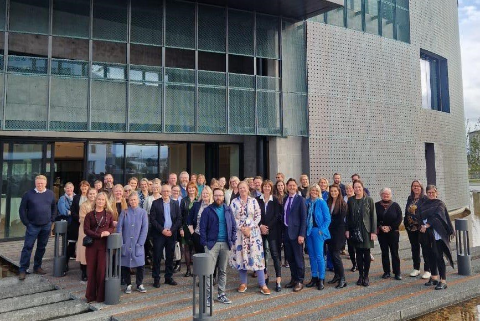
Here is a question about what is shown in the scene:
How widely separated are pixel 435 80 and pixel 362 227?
55.7 ft

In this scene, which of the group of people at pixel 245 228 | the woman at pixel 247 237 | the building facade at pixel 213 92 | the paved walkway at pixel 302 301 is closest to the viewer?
the paved walkway at pixel 302 301

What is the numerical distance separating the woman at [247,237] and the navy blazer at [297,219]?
0.62 metres

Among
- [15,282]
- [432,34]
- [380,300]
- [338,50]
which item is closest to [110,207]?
[15,282]

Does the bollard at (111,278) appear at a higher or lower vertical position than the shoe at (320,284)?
higher

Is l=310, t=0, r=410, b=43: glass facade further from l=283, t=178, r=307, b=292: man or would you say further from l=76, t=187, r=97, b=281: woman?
l=76, t=187, r=97, b=281: woman

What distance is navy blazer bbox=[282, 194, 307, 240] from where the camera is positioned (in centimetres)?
652

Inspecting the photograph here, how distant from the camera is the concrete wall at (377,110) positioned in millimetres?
14273

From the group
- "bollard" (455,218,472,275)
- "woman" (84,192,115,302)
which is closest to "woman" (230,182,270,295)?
"woman" (84,192,115,302)

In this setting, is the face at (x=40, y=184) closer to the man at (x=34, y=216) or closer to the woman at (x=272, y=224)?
the man at (x=34, y=216)

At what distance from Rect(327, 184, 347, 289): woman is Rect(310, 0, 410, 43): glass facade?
9911 mm

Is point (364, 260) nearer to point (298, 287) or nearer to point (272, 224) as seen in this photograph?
point (298, 287)

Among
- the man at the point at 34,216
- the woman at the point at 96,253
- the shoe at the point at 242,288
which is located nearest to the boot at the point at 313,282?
the shoe at the point at 242,288

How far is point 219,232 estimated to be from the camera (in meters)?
6.02

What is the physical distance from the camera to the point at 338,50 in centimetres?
1488
